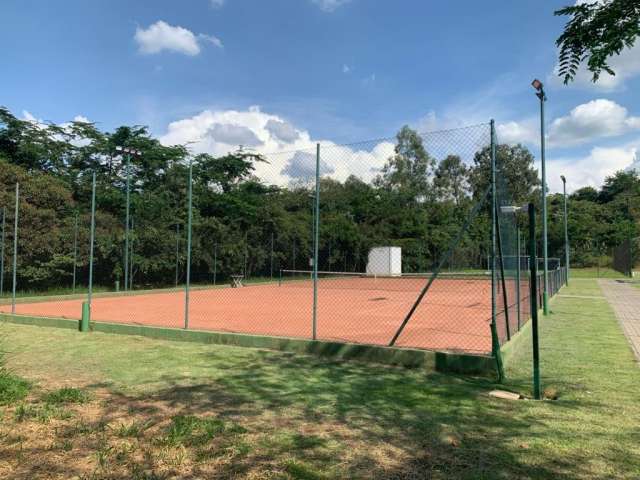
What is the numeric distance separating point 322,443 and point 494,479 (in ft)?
4.19

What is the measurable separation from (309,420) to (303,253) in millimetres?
18339

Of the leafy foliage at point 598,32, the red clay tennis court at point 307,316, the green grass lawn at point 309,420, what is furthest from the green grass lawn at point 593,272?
the leafy foliage at point 598,32

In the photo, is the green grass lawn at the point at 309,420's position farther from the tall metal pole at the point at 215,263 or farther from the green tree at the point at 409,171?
the tall metal pole at the point at 215,263

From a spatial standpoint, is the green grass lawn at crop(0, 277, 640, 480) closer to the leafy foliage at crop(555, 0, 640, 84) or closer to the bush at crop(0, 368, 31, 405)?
the bush at crop(0, 368, 31, 405)

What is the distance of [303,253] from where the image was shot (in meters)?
22.6

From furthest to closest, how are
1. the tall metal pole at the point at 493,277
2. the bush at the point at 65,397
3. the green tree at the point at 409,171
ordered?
the green tree at the point at 409,171 < the tall metal pole at the point at 493,277 < the bush at the point at 65,397

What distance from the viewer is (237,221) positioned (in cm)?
2608

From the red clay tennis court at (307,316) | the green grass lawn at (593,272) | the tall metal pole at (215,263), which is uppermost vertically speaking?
the tall metal pole at (215,263)

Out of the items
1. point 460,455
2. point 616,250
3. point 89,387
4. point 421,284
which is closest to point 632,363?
point 460,455

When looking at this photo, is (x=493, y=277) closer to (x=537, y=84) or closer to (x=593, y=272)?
(x=537, y=84)

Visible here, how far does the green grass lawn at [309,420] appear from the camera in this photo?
130 inches

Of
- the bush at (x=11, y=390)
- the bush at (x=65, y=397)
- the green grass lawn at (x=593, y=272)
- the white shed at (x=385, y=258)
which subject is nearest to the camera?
the bush at (x=11, y=390)

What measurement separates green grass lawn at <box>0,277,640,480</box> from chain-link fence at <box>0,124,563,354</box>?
109cm

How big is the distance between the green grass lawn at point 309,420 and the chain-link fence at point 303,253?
1093 mm
